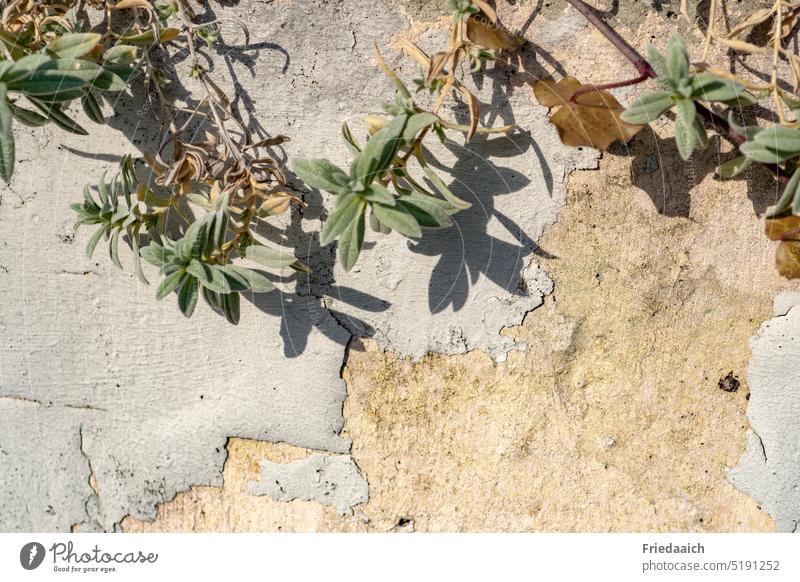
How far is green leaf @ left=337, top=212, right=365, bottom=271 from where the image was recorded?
1480mm

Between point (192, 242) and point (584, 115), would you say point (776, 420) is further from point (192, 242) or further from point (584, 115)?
point (192, 242)

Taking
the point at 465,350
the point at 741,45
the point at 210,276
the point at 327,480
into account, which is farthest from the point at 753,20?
the point at 327,480

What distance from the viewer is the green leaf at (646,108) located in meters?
1.44

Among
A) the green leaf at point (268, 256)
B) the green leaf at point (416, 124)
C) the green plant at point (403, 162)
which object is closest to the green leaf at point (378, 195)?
the green plant at point (403, 162)

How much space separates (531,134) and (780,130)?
54cm

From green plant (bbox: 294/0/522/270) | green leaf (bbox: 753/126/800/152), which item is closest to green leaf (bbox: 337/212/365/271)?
green plant (bbox: 294/0/522/270)

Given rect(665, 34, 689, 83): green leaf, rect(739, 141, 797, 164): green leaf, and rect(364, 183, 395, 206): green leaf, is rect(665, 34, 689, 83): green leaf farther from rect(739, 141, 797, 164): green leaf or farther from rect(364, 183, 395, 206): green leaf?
rect(364, 183, 395, 206): green leaf

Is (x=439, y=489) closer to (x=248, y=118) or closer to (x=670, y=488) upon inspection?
(x=670, y=488)

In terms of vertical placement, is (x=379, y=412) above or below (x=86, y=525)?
above

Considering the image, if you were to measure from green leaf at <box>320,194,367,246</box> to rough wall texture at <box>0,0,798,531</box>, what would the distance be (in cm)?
26

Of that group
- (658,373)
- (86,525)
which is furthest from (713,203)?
(86,525)

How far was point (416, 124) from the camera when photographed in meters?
1.48

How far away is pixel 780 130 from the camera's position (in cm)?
142

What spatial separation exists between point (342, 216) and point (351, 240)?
57 millimetres
